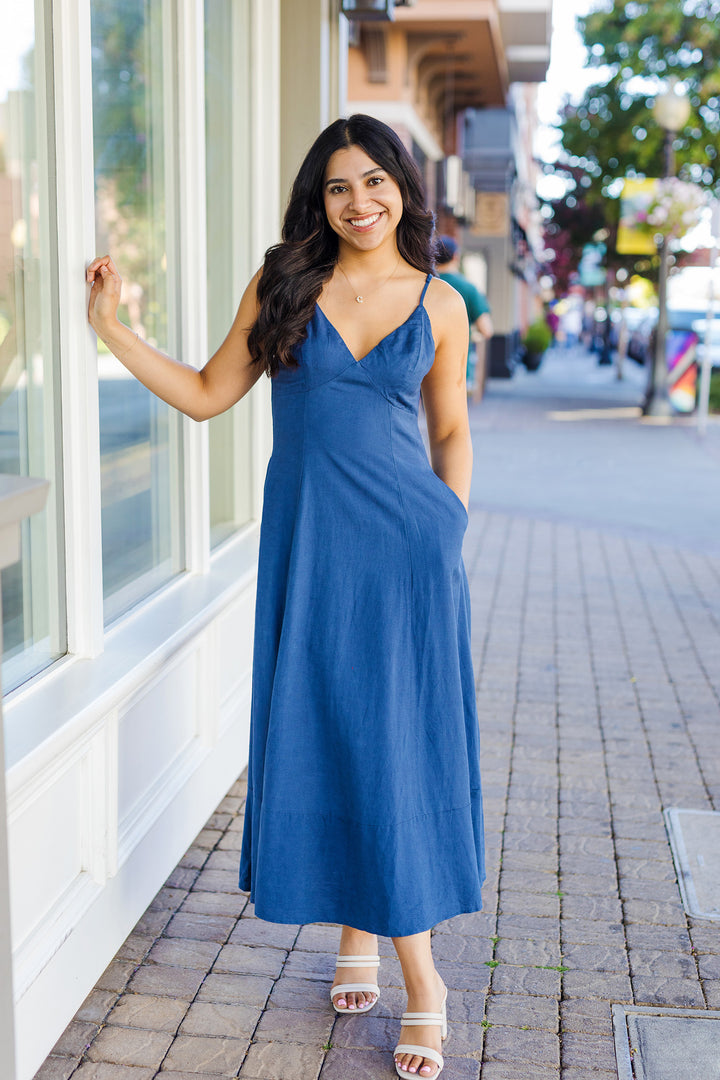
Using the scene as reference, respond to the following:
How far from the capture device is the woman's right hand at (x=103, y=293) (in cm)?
265

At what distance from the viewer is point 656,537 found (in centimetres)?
895

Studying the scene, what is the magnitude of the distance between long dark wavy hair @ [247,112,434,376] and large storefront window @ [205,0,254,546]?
62.5 inches

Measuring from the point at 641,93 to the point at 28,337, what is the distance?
2094cm

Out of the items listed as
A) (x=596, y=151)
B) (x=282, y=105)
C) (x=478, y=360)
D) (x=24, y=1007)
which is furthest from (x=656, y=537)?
(x=596, y=151)

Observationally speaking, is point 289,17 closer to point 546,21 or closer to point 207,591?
point 207,591

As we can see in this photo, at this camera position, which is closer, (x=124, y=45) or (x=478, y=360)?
(x=124, y=45)

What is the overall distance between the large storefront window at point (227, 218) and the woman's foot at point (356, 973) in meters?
1.72

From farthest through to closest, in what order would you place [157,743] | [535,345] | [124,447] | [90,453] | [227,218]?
[535,345] < [227,218] < [124,447] < [157,743] < [90,453]

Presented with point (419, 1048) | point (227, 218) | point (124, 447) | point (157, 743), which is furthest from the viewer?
point (227, 218)

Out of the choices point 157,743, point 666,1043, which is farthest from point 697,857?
point 157,743

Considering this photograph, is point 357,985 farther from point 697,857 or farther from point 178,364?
point 178,364

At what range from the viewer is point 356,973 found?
286 centimetres

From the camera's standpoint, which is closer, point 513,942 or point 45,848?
point 45,848

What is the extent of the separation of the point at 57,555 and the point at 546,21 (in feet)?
52.5
